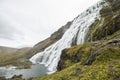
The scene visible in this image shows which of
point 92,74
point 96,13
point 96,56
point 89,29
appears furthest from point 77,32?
point 92,74

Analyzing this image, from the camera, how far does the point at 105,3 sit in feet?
443

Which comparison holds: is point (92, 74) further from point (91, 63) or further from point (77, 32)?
point (77, 32)

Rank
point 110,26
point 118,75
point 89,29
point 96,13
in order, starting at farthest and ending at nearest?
point 96,13
point 89,29
point 110,26
point 118,75

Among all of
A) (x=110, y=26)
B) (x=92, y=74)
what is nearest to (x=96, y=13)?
(x=110, y=26)

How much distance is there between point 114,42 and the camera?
40719mm

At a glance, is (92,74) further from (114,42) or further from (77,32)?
(77,32)

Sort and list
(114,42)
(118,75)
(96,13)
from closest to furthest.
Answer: (118,75) → (114,42) → (96,13)

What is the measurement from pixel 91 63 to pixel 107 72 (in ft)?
25.5

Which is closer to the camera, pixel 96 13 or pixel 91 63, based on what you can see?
pixel 91 63

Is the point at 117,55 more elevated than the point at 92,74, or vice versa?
the point at 117,55

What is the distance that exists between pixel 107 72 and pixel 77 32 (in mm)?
71284

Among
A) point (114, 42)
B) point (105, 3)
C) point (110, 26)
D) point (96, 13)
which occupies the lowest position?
point (114, 42)

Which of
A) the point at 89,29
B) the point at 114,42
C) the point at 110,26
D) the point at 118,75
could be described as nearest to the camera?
the point at 118,75

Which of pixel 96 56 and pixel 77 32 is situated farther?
pixel 77 32
